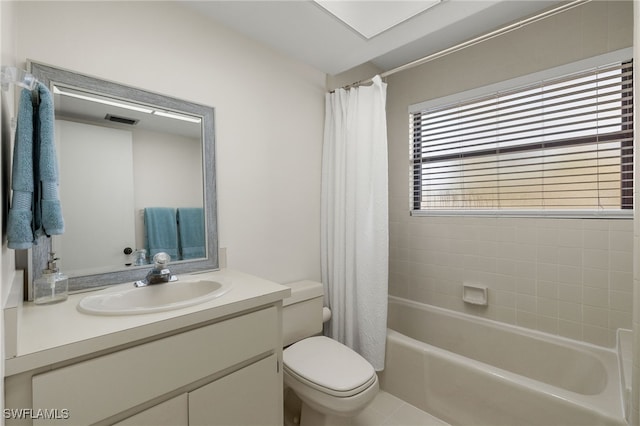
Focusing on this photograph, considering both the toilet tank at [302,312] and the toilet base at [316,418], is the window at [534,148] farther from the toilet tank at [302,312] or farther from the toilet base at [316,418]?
the toilet base at [316,418]

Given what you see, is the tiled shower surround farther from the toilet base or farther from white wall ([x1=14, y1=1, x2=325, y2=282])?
the toilet base

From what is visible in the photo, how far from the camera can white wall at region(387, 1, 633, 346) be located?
165cm

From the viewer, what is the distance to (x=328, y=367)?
145 cm

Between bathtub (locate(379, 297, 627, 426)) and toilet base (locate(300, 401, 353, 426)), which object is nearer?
bathtub (locate(379, 297, 627, 426))

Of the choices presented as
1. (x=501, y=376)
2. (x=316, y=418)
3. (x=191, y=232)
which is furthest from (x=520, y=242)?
(x=191, y=232)

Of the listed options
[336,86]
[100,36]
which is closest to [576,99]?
[336,86]

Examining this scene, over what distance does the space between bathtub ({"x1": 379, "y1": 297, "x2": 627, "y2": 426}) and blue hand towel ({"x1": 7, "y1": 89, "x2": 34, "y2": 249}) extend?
1.85 meters

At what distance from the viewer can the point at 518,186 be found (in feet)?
6.47

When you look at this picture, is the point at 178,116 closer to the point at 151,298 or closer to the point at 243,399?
the point at 151,298

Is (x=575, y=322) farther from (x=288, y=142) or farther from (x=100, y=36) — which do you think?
(x=100, y=36)

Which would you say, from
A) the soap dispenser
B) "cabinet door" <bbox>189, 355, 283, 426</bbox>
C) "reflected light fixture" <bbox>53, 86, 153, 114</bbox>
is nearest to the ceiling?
"reflected light fixture" <bbox>53, 86, 153, 114</bbox>

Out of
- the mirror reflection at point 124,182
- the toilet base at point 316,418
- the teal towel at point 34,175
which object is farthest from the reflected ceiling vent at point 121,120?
the toilet base at point 316,418

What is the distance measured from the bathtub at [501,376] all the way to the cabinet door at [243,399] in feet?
3.09

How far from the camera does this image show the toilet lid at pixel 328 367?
1.32 meters
